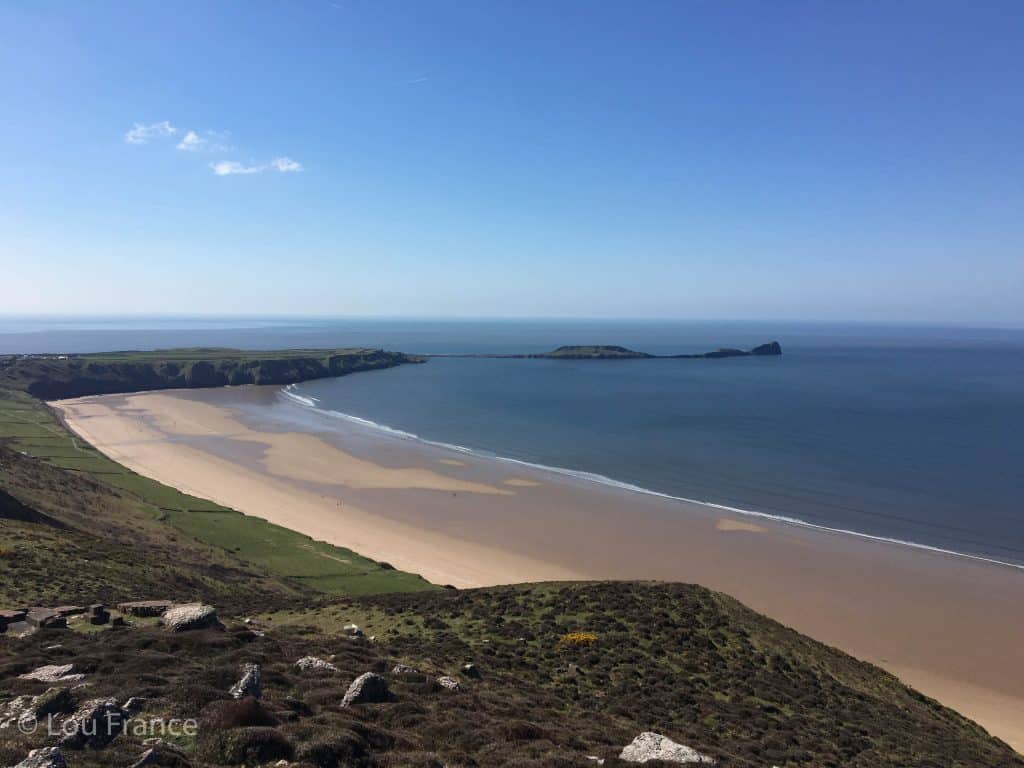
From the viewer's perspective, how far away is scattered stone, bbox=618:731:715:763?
38.6ft

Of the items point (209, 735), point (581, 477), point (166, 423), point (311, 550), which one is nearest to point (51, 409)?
point (166, 423)

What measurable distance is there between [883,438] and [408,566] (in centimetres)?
6799

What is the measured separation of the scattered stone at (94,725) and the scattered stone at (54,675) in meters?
2.41

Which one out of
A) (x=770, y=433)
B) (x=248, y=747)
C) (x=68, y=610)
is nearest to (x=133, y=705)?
(x=248, y=747)

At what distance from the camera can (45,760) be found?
26.8 ft

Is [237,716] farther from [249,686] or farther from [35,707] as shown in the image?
[35,707]

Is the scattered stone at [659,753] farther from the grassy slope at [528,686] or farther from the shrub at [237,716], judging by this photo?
the shrub at [237,716]

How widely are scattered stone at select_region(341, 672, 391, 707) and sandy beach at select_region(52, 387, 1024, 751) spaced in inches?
927

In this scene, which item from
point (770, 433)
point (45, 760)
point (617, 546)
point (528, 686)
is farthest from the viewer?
point (770, 433)

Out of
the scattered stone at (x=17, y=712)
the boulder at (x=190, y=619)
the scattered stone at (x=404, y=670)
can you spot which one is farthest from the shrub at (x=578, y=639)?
the scattered stone at (x=17, y=712)

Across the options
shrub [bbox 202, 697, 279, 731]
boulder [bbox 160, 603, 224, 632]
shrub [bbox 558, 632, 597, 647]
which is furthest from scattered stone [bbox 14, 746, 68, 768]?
shrub [bbox 558, 632, 597, 647]

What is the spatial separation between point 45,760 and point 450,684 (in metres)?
9.62

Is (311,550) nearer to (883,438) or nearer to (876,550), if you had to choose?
(876,550)

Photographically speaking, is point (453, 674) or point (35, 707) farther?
point (453, 674)
